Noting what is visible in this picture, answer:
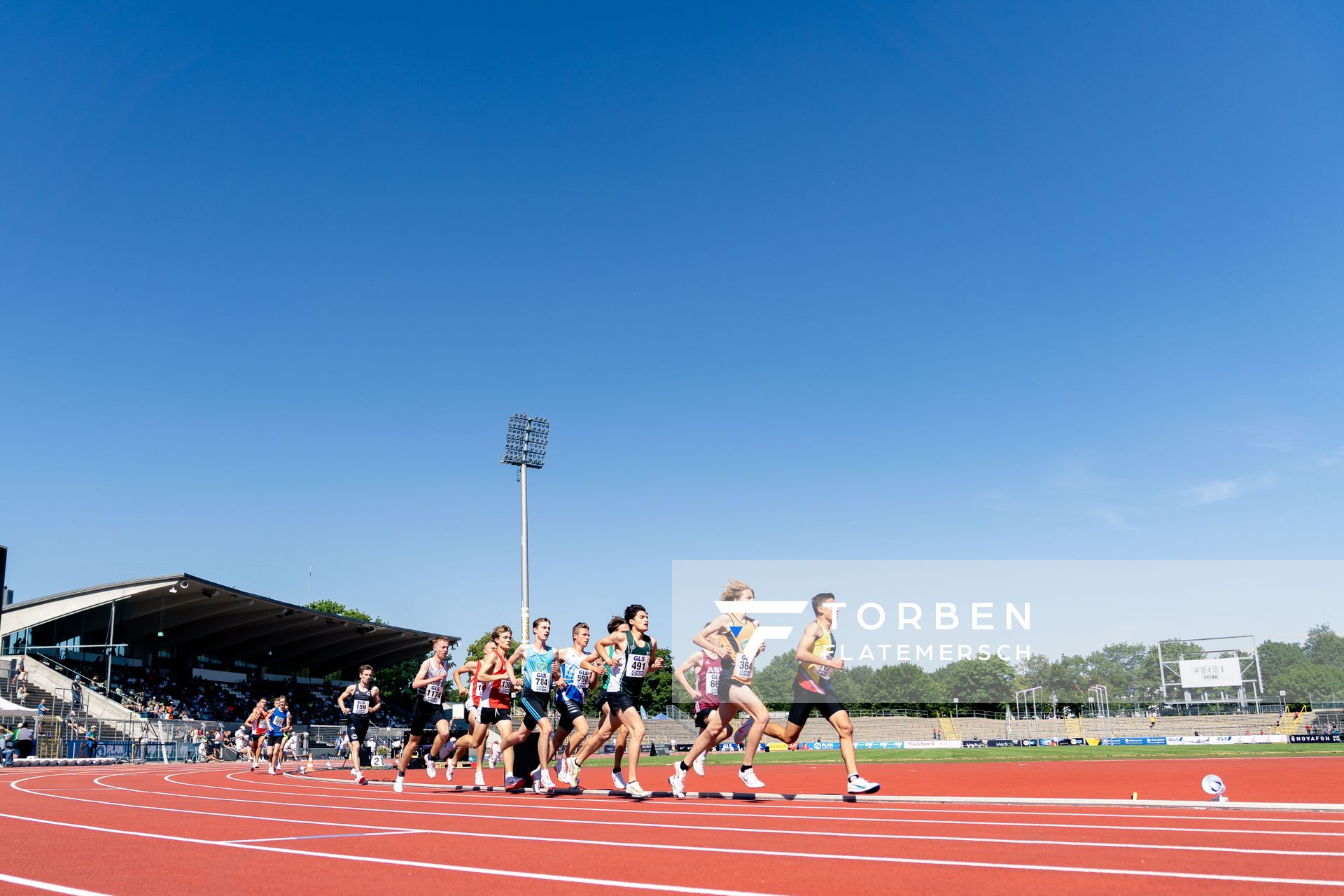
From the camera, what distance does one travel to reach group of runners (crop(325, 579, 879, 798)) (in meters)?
9.95

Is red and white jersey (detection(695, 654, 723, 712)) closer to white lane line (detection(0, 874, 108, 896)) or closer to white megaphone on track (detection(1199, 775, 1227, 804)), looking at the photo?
white megaphone on track (detection(1199, 775, 1227, 804))

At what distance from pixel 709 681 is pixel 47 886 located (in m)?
6.39

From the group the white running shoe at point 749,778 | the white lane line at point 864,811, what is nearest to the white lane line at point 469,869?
the white lane line at point 864,811

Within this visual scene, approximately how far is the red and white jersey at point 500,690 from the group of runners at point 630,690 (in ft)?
0.04

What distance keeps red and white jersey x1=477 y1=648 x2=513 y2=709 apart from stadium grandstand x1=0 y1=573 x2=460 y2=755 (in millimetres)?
21572

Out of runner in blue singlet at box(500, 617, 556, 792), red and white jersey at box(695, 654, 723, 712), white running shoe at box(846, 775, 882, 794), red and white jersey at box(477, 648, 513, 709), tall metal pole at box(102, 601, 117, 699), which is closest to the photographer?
white running shoe at box(846, 775, 882, 794)

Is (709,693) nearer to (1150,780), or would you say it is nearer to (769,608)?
(1150,780)

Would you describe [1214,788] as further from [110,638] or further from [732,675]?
[110,638]

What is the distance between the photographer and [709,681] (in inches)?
414

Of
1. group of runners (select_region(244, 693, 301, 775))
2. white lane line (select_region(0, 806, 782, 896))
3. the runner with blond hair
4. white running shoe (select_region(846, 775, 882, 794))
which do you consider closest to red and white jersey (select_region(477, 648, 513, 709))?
the runner with blond hair

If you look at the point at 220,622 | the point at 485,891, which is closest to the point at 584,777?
the point at 485,891

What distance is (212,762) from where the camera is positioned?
1487 inches

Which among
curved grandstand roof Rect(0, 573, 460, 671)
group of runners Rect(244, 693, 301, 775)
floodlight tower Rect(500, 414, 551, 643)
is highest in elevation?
floodlight tower Rect(500, 414, 551, 643)

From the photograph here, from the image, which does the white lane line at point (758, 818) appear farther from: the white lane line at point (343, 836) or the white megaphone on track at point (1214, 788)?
the white megaphone on track at point (1214, 788)
